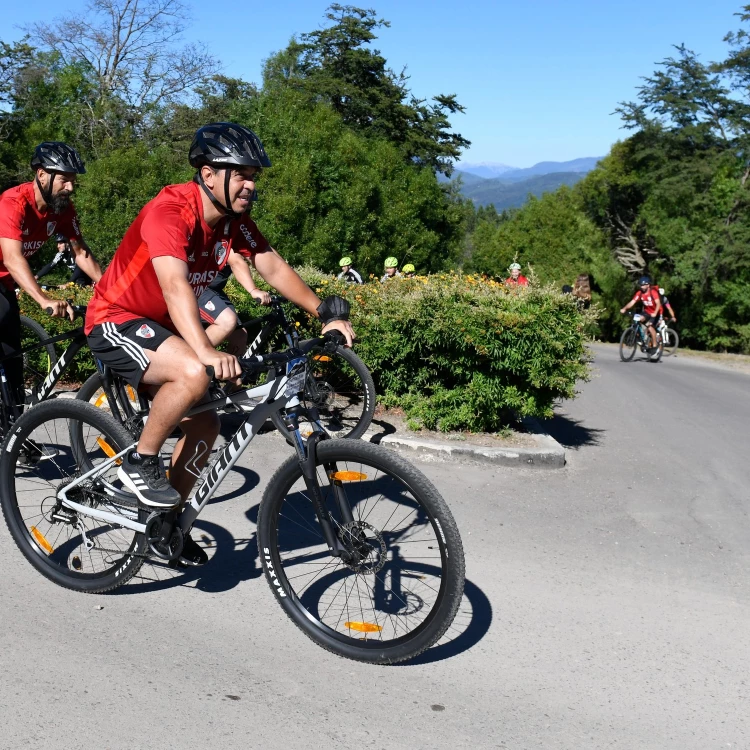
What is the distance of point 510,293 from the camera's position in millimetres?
8055

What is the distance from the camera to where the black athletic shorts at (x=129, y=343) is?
3930 mm

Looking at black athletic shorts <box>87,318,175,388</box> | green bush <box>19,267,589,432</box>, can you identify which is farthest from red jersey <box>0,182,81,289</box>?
green bush <box>19,267,589,432</box>

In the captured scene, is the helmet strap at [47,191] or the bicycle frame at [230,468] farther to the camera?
the helmet strap at [47,191]

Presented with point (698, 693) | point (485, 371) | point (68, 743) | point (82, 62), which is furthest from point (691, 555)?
point (82, 62)

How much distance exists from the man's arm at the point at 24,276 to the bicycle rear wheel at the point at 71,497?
3.77ft

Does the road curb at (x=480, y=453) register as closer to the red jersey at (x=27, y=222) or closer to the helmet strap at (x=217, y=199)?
the red jersey at (x=27, y=222)

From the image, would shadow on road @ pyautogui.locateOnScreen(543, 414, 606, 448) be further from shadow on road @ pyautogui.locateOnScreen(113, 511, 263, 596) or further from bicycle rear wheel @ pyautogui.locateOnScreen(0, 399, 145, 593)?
bicycle rear wheel @ pyautogui.locateOnScreen(0, 399, 145, 593)

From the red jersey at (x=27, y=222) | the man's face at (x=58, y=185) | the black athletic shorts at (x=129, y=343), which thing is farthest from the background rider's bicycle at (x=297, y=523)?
the man's face at (x=58, y=185)

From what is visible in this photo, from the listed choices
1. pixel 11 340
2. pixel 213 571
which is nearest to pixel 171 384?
pixel 213 571

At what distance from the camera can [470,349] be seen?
25.4ft

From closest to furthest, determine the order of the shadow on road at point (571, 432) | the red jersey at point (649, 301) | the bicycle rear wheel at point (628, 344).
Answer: the shadow on road at point (571, 432) < the red jersey at point (649, 301) < the bicycle rear wheel at point (628, 344)

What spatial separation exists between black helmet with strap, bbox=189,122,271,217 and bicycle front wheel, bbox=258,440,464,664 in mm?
1297

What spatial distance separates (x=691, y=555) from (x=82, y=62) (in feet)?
118

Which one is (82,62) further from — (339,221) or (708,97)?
(708,97)
